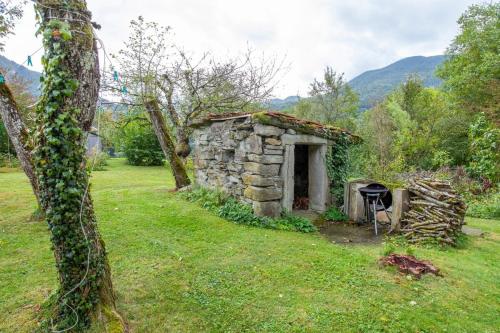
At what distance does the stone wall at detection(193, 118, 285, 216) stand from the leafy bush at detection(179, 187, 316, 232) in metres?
0.14

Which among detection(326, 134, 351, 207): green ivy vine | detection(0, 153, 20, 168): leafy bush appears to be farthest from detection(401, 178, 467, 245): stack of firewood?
→ detection(0, 153, 20, 168): leafy bush

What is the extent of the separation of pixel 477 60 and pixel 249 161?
61.8 ft

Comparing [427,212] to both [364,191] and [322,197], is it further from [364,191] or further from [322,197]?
[322,197]

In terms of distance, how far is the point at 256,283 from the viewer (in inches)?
147

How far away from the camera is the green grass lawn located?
9.95ft

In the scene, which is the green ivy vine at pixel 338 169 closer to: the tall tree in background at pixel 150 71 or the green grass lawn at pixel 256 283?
the green grass lawn at pixel 256 283

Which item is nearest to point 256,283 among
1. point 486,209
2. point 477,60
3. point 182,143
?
point 182,143

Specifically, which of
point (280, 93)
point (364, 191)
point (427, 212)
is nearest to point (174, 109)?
point (280, 93)

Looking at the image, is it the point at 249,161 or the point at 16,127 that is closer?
the point at 16,127

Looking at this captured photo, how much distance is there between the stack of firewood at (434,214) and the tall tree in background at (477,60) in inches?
422

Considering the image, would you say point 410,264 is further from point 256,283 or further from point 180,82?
point 180,82

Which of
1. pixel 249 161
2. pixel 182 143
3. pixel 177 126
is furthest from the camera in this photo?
pixel 177 126

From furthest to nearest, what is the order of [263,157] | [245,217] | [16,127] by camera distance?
[245,217]
[263,157]
[16,127]

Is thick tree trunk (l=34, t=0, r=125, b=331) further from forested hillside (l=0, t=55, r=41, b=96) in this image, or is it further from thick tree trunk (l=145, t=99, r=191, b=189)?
thick tree trunk (l=145, t=99, r=191, b=189)
